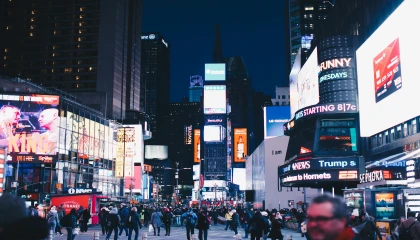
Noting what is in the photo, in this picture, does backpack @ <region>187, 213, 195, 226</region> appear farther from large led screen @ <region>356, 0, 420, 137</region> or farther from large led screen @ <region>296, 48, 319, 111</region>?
large led screen @ <region>296, 48, 319, 111</region>

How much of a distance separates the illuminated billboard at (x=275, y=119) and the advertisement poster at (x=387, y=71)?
218 feet

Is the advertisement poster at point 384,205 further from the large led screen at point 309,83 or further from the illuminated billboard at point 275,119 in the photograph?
the illuminated billboard at point 275,119

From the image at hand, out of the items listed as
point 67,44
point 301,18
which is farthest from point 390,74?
point 301,18

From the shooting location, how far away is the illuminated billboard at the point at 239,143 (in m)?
182

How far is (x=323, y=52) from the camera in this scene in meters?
45.9

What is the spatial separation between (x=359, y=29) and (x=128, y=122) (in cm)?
8606

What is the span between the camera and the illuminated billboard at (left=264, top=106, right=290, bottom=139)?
10219cm

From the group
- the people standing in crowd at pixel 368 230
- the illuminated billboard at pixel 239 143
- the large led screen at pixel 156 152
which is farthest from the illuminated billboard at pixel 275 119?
the people standing in crowd at pixel 368 230

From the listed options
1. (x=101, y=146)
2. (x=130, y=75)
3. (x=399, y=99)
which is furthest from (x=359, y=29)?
(x=130, y=75)

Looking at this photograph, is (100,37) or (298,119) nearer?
(298,119)

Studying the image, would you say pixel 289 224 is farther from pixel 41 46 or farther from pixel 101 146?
pixel 41 46

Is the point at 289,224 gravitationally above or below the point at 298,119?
below

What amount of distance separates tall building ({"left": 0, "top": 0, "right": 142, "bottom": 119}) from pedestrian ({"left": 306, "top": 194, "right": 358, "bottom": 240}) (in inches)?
5046

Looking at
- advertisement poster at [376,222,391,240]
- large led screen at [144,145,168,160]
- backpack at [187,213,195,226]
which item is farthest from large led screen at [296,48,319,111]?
large led screen at [144,145,168,160]
